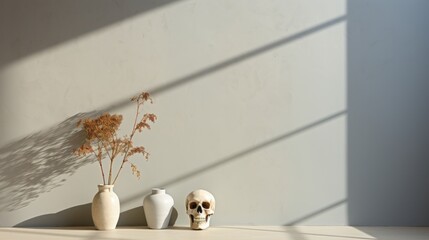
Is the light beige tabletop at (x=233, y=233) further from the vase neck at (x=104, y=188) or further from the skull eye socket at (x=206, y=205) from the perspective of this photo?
the vase neck at (x=104, y=188)

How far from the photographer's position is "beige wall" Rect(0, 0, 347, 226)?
162 inches

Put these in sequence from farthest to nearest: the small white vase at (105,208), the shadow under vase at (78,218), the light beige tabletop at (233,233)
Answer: the shadow under vase at (78,218) → the small white vase at (105,208) → the light beige tabletop at (233,233)

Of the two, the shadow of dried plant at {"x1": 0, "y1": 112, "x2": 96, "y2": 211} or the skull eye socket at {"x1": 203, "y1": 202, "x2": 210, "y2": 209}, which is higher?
the shadow of dried plant at {"x1": 0, "y1": 112, "x2": 96, "y2": 211}

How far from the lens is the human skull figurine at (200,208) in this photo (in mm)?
3865

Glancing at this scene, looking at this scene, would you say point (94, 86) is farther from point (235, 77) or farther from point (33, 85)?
point (235, 77)

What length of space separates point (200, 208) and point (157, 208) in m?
0.30

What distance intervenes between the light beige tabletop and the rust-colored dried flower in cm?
43

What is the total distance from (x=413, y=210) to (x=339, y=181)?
0.57 m

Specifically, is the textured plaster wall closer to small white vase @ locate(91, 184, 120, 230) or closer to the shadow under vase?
the shadow under vase

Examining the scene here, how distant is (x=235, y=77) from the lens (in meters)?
4.12

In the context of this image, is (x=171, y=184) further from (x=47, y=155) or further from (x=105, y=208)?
(x=47, y=155)

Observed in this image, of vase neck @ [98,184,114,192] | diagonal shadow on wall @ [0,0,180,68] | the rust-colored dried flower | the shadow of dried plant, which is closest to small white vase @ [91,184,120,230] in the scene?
vase neck @ [98,184,114,192]

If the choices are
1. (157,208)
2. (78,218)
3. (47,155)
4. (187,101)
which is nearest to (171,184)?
(157,208)

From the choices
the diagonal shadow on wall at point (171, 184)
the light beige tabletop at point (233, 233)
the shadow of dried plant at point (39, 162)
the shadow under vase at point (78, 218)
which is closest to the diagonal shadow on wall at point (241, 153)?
the diagonal shadow on wall at point (171, 184)
